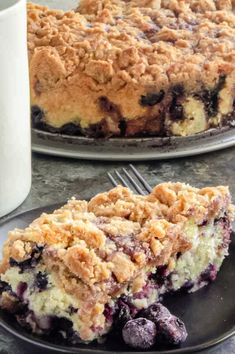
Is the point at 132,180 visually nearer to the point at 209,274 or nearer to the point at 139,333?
the point at 209,274

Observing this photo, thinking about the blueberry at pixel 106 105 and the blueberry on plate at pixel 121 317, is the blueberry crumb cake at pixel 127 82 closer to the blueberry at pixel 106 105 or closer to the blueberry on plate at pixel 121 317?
the blueberry at pixel 106 105

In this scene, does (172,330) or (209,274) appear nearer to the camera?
(172,330)

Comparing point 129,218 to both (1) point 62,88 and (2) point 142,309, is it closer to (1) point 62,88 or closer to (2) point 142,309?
(2) point 142,309

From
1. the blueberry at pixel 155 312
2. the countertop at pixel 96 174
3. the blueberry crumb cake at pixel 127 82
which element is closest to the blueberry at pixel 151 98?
the blueberry crumb cake at pixel 127 82

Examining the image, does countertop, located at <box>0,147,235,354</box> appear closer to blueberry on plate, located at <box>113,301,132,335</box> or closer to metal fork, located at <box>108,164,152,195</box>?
metal fork, located at <box>108,164,152,195</box>

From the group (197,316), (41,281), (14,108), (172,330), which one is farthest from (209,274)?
(14,108)
